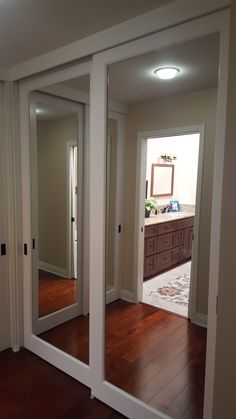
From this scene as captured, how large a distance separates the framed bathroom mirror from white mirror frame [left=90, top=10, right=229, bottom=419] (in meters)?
1.23

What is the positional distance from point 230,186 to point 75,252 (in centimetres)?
185

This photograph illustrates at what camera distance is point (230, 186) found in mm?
1228

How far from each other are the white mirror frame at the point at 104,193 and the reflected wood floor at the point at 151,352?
0.39ft

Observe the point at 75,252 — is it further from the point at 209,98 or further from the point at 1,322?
the point at 209,98

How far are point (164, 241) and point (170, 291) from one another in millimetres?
540

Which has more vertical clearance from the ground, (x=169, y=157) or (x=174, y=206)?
(x=169, y=157)

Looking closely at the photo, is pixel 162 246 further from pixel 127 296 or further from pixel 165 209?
pixel 127 296

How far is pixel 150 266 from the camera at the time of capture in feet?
10.3

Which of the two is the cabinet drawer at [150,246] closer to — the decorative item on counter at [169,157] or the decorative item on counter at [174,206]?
the decorative item on counter at [174,206]

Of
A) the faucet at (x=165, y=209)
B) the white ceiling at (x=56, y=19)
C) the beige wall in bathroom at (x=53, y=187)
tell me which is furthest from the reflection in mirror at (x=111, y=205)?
the faucet at (x=165, y=209)

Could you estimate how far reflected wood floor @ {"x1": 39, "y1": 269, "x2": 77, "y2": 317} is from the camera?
261 cm

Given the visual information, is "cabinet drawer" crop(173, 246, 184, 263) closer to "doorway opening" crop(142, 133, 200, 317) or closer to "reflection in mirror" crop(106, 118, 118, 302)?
"doorway opening" crop(142, 133, 200, 317)

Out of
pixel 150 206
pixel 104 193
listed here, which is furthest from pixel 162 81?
pixel 150 206

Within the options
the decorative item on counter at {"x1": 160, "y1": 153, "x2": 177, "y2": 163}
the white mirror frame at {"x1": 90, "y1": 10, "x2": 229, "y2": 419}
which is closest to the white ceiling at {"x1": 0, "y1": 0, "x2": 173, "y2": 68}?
the white mirror frame at {"x1": 90, "y1": 10, "x2": 229, "y2": 419}
